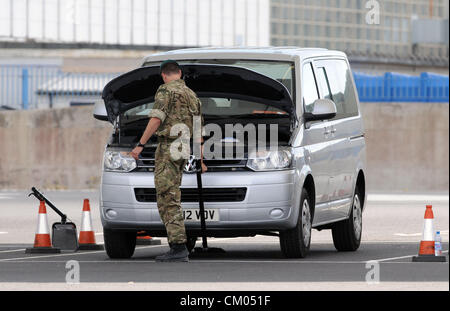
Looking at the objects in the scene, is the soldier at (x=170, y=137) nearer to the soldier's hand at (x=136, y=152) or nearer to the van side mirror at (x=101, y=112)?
the soldier's hand at (x=136, y=152)

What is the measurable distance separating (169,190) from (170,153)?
12.9 inches

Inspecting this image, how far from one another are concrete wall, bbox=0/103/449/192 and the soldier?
1959cm

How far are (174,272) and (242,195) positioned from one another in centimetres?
137

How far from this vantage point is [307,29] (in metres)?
80.8

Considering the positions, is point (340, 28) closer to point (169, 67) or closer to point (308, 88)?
point (308, 88)

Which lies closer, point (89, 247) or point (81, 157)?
point (89, 247)

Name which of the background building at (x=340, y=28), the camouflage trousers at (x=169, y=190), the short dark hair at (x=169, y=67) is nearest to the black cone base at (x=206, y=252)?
the camouflage trousers at (x=169, y=190)

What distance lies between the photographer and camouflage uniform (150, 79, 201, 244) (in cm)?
1267

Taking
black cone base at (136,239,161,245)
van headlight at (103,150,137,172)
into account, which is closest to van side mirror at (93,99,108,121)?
van headlight at (103,150,137,172)

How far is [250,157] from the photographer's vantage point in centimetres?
1312

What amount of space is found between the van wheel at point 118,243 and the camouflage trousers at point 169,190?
95 cm

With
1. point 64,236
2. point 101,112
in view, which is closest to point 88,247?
point 64,236
